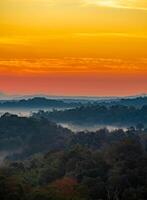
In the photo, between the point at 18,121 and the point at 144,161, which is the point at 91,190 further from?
the point at 18,121

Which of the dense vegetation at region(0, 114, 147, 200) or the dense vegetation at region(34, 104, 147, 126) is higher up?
the dense vegetation at region(34, 104, 147, 126)

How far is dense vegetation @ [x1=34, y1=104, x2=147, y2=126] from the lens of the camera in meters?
140

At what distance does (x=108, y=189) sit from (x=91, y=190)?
129 cm

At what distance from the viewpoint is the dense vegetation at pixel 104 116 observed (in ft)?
460

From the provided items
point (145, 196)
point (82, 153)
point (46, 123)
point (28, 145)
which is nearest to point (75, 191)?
point (145, 196)

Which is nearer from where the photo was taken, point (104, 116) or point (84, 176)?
point (84, 176)

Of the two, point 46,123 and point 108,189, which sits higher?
point 46,123

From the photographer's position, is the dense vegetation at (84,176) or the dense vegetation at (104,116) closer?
the dense vegetation at (84,176)

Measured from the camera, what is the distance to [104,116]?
5635 inches

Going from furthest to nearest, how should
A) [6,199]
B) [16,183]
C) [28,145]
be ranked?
1. [28,145]
2. [16,183]
3. [6,199]

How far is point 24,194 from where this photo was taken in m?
28.2

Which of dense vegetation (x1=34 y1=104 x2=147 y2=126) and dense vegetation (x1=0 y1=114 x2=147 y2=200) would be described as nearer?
dense vegetation (x1=0 y1=114 x2=147 y2=200)

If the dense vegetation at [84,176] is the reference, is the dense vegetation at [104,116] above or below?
above

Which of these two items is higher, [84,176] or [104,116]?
[104,116]
